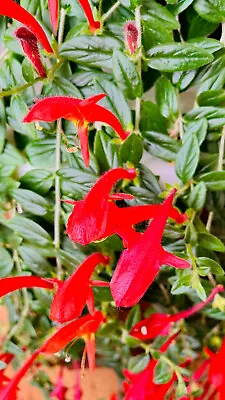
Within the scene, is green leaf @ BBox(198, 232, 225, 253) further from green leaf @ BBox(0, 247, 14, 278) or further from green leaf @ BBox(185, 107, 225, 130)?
green leaf @ BBox(0, 247, 14, 278)

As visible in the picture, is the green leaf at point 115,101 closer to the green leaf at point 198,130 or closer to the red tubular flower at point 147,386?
the green leaf at point 198,130

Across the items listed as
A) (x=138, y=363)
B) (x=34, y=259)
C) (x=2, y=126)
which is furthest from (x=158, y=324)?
(x=2, y=126)

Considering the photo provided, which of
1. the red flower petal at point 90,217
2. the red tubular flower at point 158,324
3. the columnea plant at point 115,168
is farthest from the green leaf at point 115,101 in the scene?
the red tubular flower at point 158,324

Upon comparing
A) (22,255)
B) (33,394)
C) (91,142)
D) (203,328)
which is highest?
(91,142)

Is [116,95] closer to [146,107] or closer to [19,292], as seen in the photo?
[146,107]

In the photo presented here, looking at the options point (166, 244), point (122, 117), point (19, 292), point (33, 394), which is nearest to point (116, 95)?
point (122, 117)
